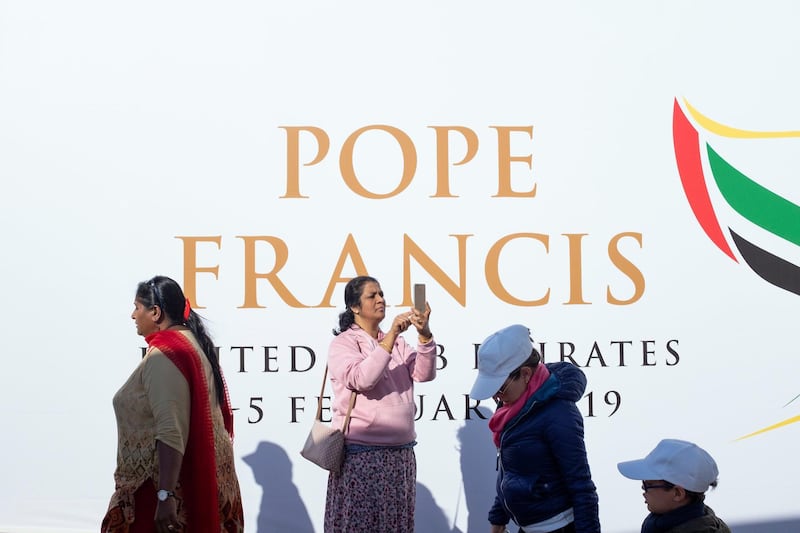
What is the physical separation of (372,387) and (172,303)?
A: 831mm

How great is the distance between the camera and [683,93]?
4645mm

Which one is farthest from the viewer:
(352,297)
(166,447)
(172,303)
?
(352,297)

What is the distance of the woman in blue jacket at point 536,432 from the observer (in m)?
2.69

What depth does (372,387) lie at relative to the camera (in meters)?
3.73

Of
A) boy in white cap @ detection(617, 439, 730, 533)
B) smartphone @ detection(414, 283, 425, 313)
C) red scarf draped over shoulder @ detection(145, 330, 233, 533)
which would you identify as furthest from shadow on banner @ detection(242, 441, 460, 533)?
boy in white cap @ detection(617, 439, 730, 533)

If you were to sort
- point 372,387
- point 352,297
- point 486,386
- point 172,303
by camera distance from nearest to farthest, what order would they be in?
point 486,386 < point 172,303 < point 372,387 < point 352,297

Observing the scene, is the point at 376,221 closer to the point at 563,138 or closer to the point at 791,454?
the point at 563,138

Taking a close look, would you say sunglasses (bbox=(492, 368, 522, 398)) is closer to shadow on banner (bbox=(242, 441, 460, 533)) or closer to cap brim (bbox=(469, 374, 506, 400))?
cap brim (bbox=(469, 374, 506, 400))

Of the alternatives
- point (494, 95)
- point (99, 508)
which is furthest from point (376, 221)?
point (99, 508)

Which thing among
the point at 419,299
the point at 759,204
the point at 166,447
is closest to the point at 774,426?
the point at 759,204

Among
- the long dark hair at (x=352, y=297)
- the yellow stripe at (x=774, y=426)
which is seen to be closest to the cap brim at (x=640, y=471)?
the long dark hair at (x=352, y=297)

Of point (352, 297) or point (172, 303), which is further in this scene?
point (352, 297)

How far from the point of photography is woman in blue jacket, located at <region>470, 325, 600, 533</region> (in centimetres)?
269

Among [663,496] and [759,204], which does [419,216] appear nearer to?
[759,204]
